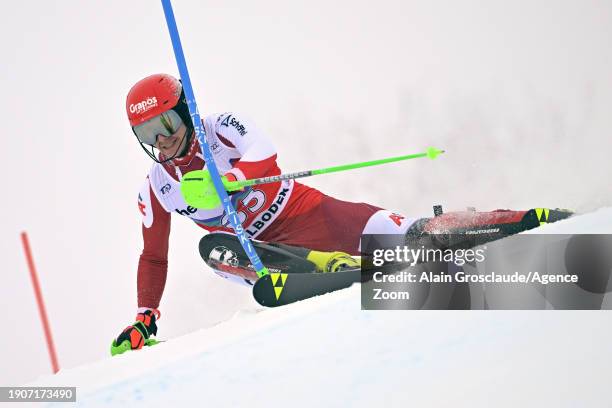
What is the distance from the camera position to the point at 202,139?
345cm

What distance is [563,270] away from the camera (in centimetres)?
205

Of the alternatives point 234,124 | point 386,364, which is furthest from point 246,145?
point 386,364

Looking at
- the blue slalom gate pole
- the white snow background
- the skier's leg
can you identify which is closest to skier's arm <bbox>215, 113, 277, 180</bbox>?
the blue slalom gate pole

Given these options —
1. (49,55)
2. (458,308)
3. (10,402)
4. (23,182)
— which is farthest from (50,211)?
(458,308)

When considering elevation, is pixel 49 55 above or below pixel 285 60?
above

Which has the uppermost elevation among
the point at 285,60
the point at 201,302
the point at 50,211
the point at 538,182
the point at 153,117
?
the point at 285,60

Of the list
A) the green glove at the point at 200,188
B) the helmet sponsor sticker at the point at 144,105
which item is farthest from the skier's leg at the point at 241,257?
the helmet sponsor sticker at the point at 144,105

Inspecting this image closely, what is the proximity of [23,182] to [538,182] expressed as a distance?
582cm

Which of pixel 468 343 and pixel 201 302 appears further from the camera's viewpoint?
pixel 201 302

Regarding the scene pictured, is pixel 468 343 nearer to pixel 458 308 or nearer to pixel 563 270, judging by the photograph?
pixel 458 308

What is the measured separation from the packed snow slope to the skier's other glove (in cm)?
130

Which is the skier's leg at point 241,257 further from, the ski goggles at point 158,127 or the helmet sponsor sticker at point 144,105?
the helmet sponsor sticker at point 144,105

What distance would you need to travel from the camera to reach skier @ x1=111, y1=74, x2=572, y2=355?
142 inches

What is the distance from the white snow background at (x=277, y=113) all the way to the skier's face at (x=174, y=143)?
9.06ft
